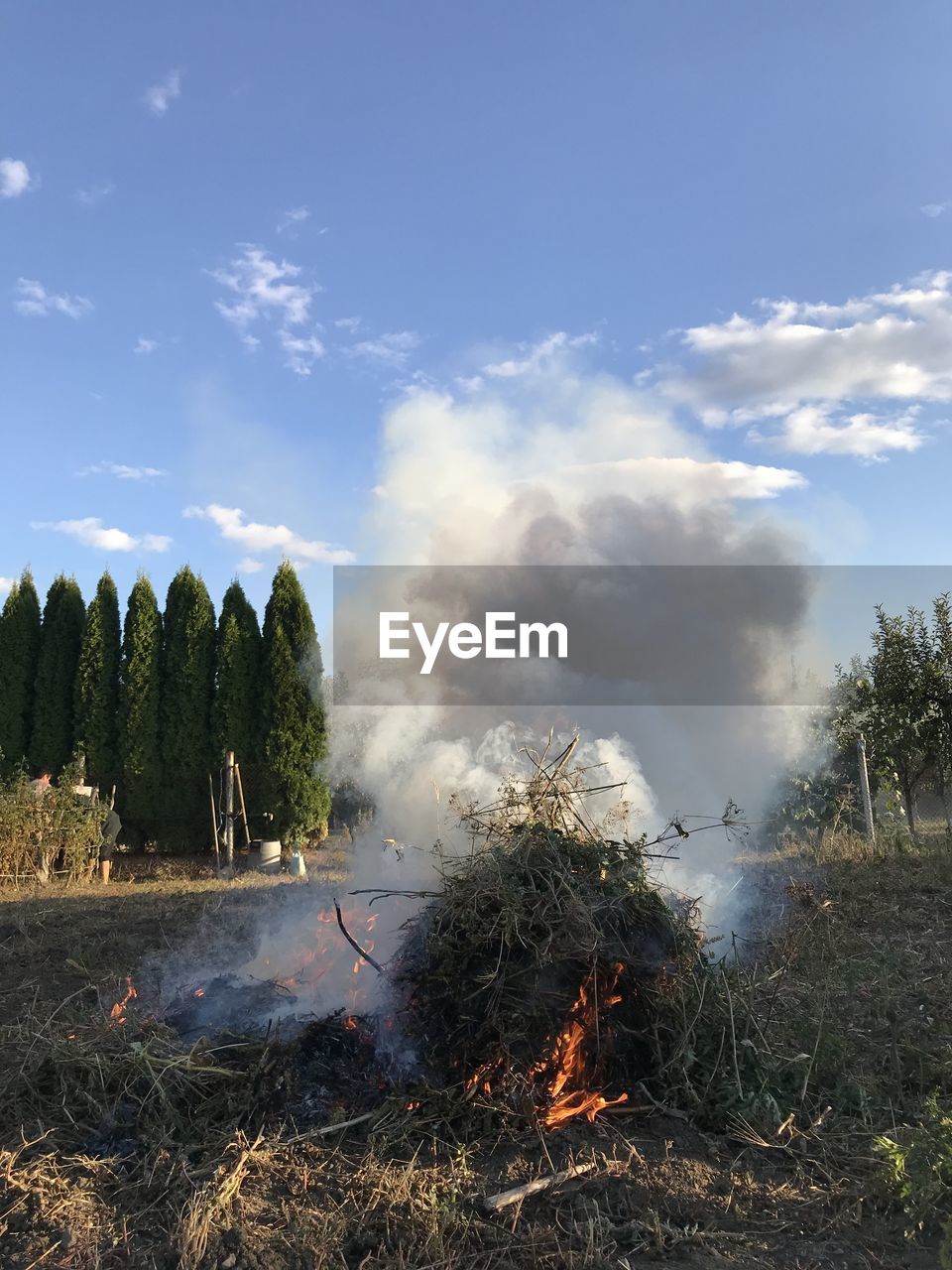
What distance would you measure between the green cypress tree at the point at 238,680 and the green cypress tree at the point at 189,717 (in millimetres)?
227

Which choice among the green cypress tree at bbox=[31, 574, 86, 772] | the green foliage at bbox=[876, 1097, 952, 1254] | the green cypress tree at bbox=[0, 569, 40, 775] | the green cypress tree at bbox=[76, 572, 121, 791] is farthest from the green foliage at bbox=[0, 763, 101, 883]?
the green foliage at bbox=[876, 1097, 952, 1254]

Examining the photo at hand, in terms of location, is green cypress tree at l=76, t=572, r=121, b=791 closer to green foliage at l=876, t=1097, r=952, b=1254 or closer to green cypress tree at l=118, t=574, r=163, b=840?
green cypress tree at l=118, t=574, r=163, b=840

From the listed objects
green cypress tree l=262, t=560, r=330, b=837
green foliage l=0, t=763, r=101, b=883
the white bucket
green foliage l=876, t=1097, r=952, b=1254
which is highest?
green cypress tree l=262, t=560, r=330, b=837

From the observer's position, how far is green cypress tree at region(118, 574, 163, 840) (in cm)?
1622

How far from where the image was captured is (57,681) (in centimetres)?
1688

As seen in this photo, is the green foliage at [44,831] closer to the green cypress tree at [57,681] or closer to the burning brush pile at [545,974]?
the green cypress tree at [57,681]

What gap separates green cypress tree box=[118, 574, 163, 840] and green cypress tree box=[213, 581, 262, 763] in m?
1.10

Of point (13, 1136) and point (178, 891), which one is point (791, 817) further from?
point (13, 1136)

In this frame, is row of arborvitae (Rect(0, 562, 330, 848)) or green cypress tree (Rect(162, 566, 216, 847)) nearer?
row of arborvitae (Rect(0, 562, 330, 848))

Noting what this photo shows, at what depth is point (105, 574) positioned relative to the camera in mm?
16984

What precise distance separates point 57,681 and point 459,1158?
14.8m

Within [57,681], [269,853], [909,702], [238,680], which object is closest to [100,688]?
[57,681]

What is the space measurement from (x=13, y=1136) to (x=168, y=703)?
40.9 feet

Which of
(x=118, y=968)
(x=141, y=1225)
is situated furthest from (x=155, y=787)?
(x=141, y=1225)
